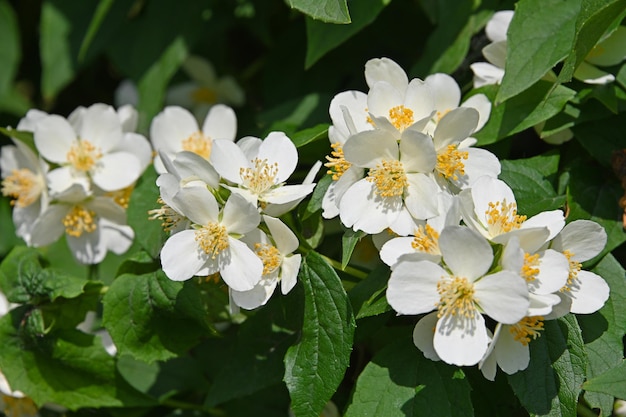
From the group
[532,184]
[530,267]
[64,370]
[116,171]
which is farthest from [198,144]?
[530,267]

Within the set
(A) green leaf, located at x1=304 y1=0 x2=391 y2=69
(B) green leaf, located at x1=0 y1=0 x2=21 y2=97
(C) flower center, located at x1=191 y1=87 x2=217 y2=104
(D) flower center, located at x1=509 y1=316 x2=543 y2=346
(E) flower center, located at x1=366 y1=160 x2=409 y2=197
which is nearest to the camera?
(D) flower center, located at x1=509 y1=316 x2=543 y2=346

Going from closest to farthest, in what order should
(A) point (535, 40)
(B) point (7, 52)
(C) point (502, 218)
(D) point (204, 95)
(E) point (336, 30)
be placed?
(C) point (502, 218) → (A) point (535, 40) → (E) point (336, 30) → (D) point (204, 95) → (B) point (7, 52)

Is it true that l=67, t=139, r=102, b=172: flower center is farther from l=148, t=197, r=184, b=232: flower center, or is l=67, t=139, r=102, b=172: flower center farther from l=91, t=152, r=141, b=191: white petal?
l=148, t=197, r=184, b=232: flower center

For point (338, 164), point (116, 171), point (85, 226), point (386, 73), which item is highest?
point (386, 73)

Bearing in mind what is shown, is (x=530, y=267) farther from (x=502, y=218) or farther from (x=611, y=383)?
(x=611, y=383)

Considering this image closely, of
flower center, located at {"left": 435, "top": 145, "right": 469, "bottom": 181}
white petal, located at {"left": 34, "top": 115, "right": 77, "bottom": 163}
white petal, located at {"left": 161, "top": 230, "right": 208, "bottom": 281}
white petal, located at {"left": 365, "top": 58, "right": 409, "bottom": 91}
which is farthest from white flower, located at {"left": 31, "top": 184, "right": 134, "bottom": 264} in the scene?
flower center, located at {"left": 435, "top": 145, "right": 469, "bottom": 181}

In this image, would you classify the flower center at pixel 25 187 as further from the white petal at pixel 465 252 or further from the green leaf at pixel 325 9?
the white petal at pixel 465 252
